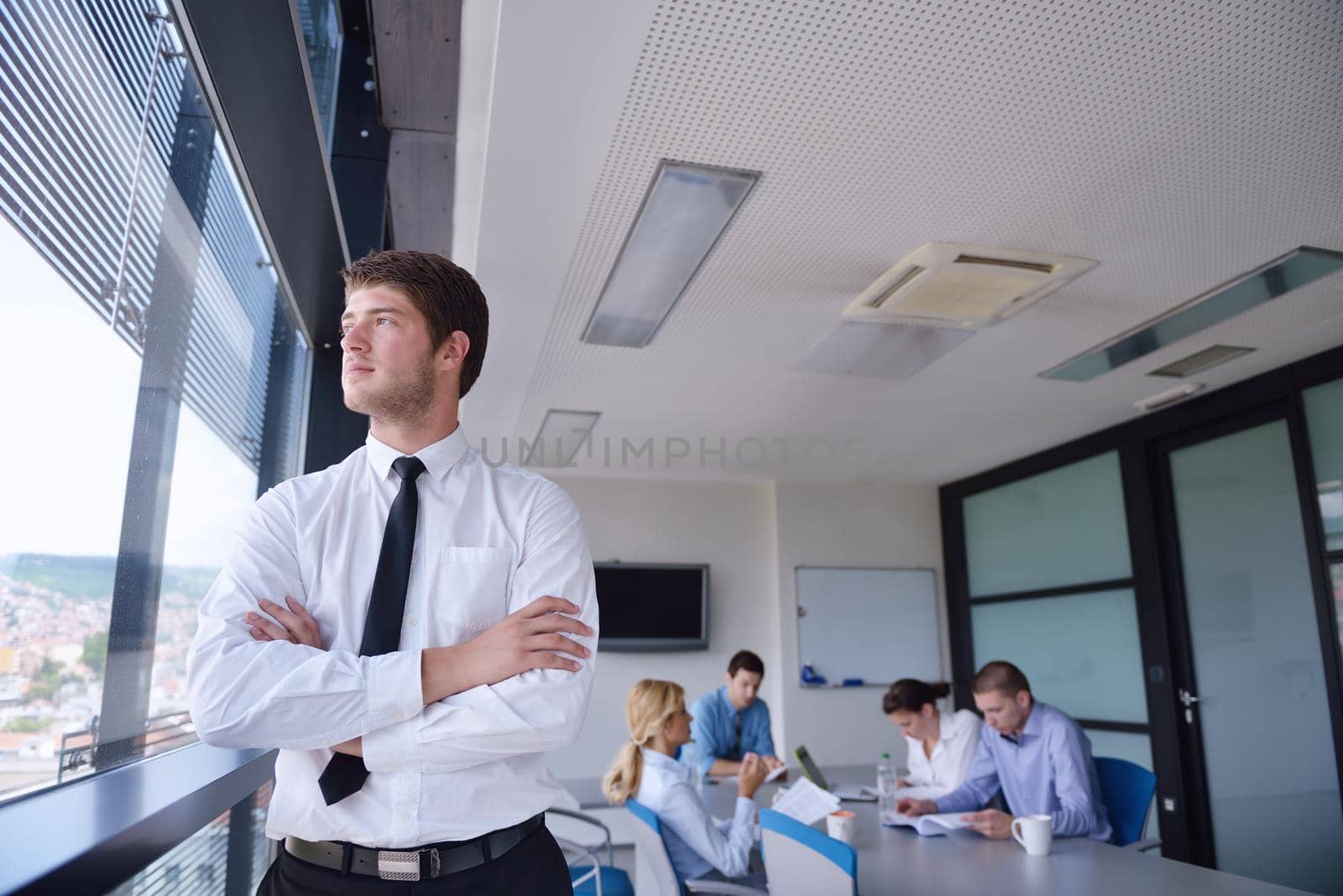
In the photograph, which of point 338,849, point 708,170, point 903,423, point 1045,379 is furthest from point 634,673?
point 338,849

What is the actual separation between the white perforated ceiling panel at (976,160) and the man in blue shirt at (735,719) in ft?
5.71

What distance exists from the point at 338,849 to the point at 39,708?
1.39ft

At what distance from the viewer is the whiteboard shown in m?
6.93

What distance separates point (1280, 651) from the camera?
4562 mm

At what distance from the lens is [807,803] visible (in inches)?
128

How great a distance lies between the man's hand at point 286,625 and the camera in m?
1.21

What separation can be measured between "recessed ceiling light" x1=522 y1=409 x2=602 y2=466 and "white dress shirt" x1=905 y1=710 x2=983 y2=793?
2.55 m

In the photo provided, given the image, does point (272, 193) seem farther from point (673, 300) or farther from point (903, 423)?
point (903, 423)

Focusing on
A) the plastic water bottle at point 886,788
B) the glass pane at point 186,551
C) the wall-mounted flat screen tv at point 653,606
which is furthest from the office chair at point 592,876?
the wall-mounted flat screen tv at point 653,606

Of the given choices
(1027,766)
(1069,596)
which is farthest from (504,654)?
(1069,596)

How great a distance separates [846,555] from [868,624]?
568mm

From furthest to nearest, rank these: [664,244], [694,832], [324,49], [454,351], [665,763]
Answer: [665,763] < [664,244] < [694,832] < [324,49] < [454,351]

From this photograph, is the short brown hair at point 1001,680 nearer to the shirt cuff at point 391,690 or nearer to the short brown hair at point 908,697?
the short brown hair at point 908,697

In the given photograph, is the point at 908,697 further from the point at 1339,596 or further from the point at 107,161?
the point at 107,161
